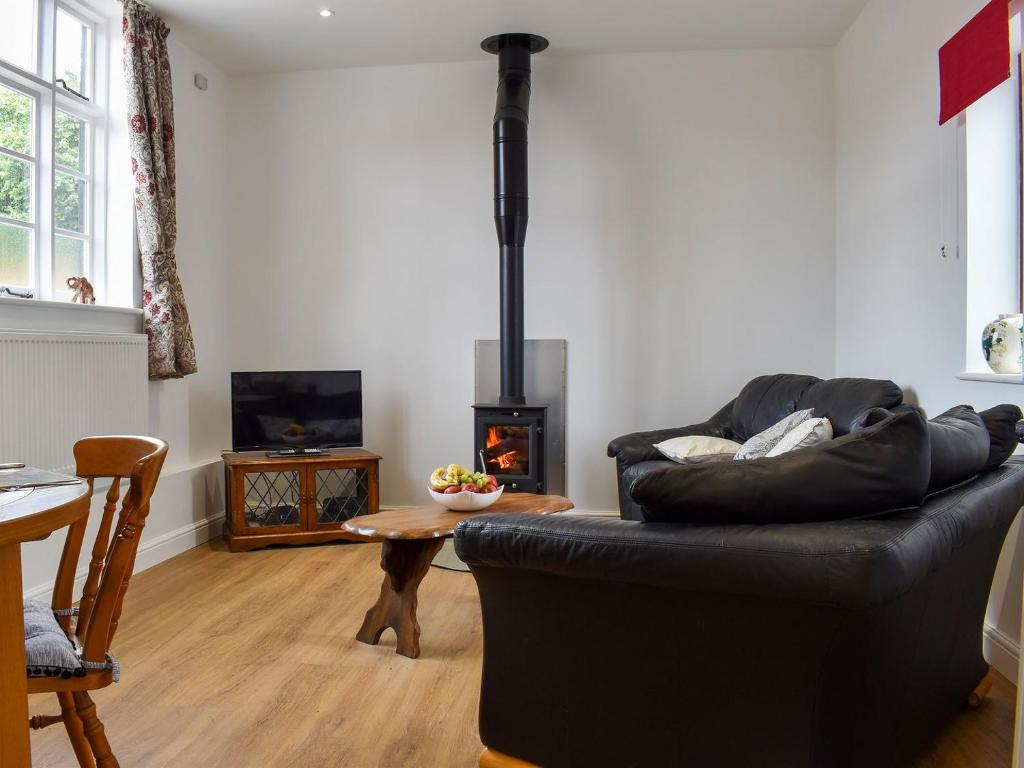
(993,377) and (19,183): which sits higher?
(19,183)

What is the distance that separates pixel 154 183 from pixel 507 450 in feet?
8.00

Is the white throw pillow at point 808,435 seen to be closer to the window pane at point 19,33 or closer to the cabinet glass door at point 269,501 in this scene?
the cabinet glass door at point 269,501

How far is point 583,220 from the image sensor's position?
5.06 m

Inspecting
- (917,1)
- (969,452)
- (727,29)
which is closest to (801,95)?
(727,29)

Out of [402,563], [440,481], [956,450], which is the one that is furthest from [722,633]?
[440,481]

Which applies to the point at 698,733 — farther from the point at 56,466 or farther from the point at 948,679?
the point at 56,466

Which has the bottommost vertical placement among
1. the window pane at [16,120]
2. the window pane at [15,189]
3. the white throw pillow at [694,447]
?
the white throw pillow at [694,447]

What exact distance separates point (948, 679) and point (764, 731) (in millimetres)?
825

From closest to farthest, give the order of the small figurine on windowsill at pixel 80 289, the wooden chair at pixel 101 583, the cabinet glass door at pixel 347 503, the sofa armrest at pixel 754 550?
the sofa armrest at pixel 754 550, the wooden chair at pixel 101 583, the small figurine on windowsill at pixel 80 289, the cabinet glass door at pixel 347 503

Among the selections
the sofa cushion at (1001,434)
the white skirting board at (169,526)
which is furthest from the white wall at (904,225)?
the white skirting board at (169,526)

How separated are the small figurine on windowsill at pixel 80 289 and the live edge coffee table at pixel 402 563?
195 cm

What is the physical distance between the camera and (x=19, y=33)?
11.8 feet

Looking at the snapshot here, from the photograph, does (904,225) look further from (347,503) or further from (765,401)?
(347,503)

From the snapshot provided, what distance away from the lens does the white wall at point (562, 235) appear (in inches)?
195
